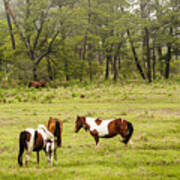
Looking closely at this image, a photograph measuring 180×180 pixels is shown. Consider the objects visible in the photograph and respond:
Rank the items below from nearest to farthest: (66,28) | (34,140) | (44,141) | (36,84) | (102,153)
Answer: (34,140)
(44,141)
(102,153)
(36,84)
(66,28)

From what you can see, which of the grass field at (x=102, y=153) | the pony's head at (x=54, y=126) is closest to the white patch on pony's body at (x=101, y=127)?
the grass field at (x=102, y=153)

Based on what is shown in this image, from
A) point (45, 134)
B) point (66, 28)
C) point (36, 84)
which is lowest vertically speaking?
point (45, 134)

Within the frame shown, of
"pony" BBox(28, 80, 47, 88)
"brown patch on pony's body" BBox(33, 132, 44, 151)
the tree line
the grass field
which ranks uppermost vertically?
the tree line

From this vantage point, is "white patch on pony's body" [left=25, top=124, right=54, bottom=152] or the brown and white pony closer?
"white patch on pony's body" [left=25, top=124, right=54, bottom=152]

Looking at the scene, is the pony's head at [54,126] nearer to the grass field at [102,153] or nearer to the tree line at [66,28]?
the grass field at [102,153]

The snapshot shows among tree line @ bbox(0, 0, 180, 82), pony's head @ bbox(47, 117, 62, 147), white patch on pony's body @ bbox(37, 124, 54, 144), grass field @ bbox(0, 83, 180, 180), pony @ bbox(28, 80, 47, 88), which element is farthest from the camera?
tree line @ bbox(0, 0, 180, 82)

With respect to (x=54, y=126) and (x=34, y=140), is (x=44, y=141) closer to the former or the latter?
(x=34, y=140)

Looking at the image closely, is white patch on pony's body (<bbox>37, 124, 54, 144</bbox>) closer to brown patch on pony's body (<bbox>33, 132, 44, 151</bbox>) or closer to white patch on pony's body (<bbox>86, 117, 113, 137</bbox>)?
brown patch on pony's body (<bbox>33, 132, 44, 151</bbox>)

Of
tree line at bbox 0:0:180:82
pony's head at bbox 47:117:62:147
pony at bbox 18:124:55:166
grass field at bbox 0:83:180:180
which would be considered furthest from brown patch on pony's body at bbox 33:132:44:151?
tree line at bbox 0:0:180:82

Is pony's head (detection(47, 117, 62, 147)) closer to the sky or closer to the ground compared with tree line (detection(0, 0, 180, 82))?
closer to the ground

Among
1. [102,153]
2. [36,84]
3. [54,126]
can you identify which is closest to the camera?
[54,126]

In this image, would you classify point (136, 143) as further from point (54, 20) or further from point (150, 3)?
point (150, 3)

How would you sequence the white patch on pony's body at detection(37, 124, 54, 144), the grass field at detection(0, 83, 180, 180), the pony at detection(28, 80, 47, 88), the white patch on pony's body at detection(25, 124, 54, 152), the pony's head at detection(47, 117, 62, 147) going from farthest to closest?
the pony at detection(28, 80, 47, 88) < the pony's head at detection(47, 117, 62, 147) < the grass field at detection(0, 83, 180, 180) < the white patch on pony's body at detection(37, 124, 54, 144) < the white patch on pony's body at detection(25, 124, 54, 152)

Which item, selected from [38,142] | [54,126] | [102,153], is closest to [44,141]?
[38,142]
